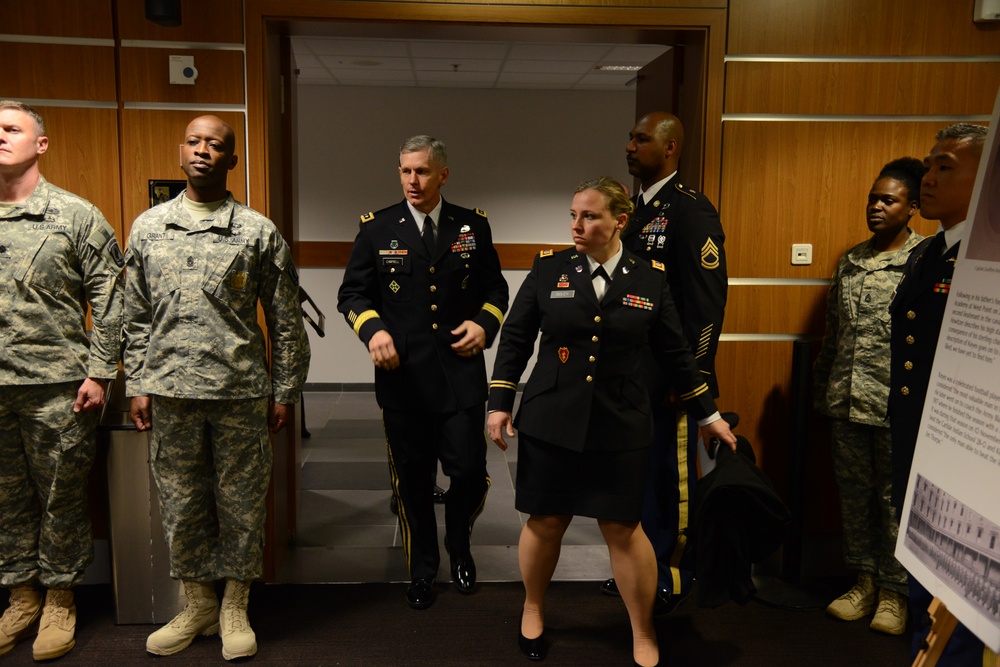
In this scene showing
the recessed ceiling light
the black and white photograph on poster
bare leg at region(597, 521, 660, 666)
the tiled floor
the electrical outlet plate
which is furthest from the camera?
the recessed ceiling light

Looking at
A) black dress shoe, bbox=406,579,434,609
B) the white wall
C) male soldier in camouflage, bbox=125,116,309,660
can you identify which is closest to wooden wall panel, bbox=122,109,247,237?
male soldier in camouflage, bbox=125,116,309,660

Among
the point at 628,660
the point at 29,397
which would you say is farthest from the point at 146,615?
the point at 628,660

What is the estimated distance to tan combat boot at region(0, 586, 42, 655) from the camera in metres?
2.61

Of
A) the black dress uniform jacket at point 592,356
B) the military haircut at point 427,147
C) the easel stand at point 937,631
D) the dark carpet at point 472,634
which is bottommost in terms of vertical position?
the dark carpet at point 472,634

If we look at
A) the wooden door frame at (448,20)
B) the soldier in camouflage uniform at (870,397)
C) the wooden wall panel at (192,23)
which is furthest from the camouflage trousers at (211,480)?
the soldier in camouflage uniform at (870,397)

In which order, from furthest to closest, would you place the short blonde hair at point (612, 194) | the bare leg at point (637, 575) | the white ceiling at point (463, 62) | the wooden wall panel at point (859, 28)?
the white ceiling at point (463, 62) → the wooden wall panel at point (859, 28) → the bare leg at point (637, 575) → the short blonde hair at point (612, 194)

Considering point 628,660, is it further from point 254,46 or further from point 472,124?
point 472,124

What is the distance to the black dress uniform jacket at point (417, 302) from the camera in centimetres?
287

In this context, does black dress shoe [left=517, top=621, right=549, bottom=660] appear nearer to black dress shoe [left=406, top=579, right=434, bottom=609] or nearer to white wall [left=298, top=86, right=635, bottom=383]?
black dress shoe [left=406, top=579, right=434, bottom=609]

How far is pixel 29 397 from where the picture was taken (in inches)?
100.0

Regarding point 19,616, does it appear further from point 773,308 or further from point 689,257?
point 773,308

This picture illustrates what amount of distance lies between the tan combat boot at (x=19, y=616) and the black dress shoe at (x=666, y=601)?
2.29m

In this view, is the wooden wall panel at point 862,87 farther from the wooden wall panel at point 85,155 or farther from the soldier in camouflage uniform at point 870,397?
the wooden wall panel at point 85,155

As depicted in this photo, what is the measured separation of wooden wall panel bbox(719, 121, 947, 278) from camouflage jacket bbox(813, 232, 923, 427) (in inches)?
10.9
